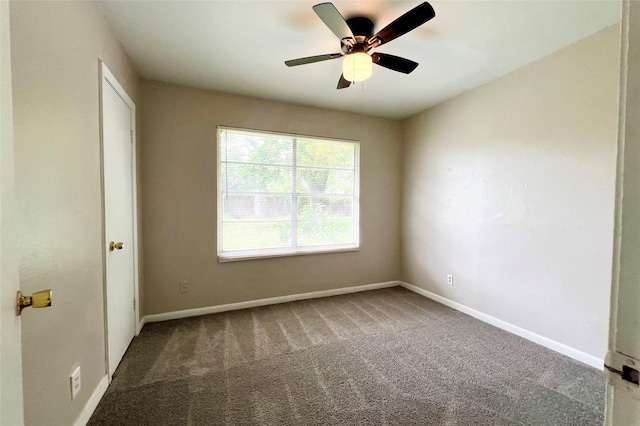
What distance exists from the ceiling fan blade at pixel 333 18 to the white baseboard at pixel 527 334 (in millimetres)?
3011

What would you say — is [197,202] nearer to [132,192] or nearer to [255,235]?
[132,192]

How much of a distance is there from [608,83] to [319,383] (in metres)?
3.08

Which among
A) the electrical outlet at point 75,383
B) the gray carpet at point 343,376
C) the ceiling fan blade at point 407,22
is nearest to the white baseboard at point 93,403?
the gray carpet at point 343,376

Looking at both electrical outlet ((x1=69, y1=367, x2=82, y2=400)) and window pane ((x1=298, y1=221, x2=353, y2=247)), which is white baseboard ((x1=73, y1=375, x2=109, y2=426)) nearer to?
electrical outlet ((x1=69, y1=367, x2=82, y2=400))

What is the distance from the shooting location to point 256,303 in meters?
3.24

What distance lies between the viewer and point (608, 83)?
199cm

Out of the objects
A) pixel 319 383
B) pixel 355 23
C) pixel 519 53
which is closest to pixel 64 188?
pixel 319 383

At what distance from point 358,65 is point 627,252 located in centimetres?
193

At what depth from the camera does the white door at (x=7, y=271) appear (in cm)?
65

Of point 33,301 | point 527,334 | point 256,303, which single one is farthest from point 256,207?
point 527,334

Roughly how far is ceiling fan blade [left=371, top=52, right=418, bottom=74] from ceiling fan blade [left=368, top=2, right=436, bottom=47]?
0.39ft

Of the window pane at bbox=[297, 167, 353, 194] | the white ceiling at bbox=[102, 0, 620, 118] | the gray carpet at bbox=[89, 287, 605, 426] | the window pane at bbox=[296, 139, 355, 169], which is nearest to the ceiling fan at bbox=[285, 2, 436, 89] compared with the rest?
the white ceiling at bbox=[102, 0, 620, 118]

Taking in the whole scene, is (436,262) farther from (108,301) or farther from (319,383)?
(108,301)

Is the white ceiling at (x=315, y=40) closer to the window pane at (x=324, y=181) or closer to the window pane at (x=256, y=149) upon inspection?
the window pane at (x=256, y=149)
